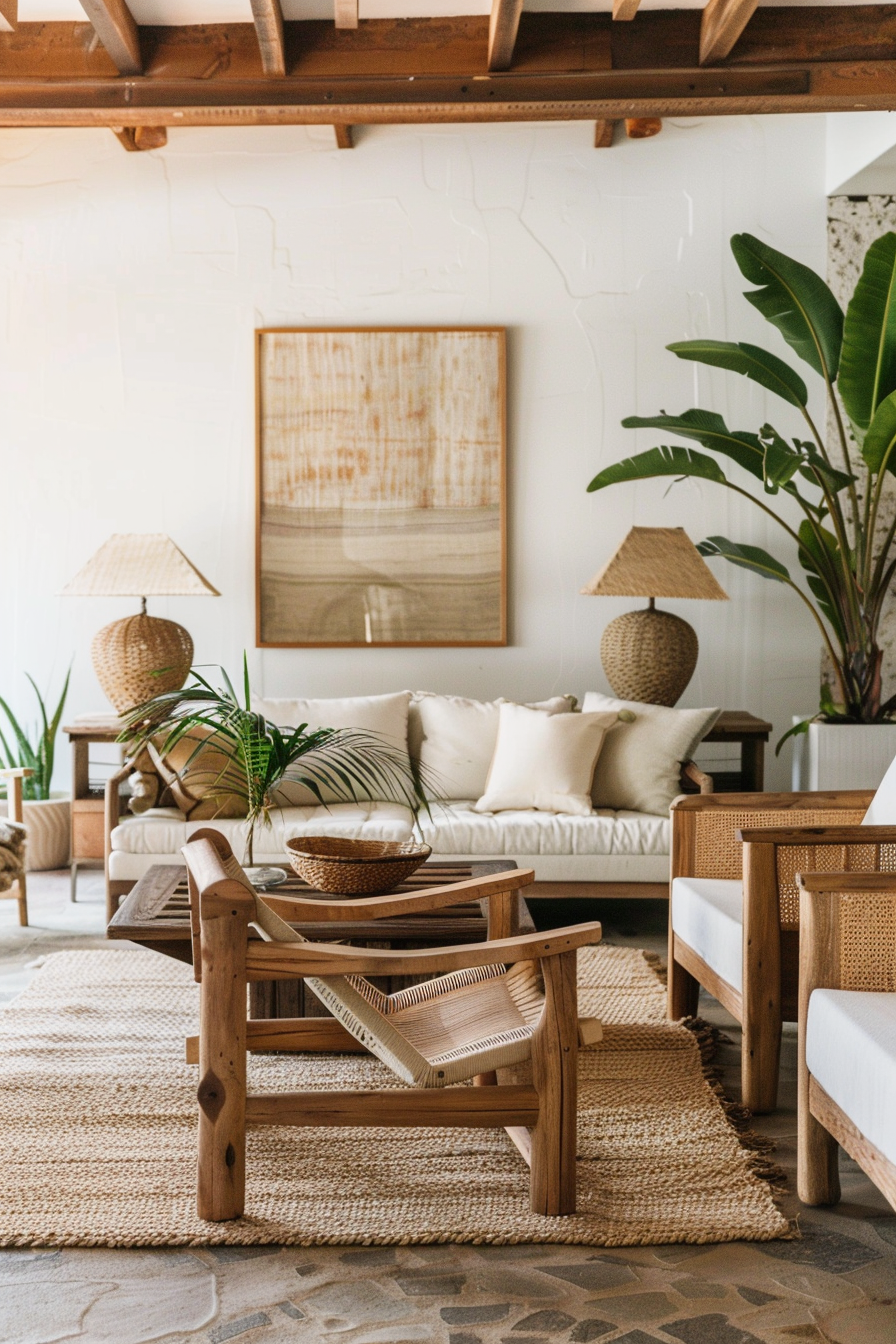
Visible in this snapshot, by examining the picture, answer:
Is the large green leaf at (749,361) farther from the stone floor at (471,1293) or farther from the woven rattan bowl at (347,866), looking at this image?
the stone floor at (471,1293)

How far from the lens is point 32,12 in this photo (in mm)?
4094

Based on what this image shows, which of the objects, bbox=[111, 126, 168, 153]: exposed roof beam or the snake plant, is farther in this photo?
bbox=[111, 126, 168, 153]: exposed roof beam

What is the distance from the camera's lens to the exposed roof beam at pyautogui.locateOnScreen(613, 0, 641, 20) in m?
3.78

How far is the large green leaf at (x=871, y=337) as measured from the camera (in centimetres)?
414

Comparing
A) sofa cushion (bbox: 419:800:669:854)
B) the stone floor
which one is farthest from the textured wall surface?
the stone floor

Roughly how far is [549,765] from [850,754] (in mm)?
1160

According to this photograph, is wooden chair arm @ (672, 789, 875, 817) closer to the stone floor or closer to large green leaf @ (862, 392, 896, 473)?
the stone floor

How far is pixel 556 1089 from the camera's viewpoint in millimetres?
2186

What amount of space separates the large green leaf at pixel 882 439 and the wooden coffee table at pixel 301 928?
212 cm

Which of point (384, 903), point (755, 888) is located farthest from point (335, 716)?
point (755, 888)

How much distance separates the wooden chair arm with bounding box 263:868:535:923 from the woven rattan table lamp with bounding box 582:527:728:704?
217 cm

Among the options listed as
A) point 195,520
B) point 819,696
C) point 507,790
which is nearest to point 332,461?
point 195,520

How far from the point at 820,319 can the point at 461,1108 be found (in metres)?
3.37

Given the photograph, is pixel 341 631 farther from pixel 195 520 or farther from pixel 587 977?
pixel 587 977
